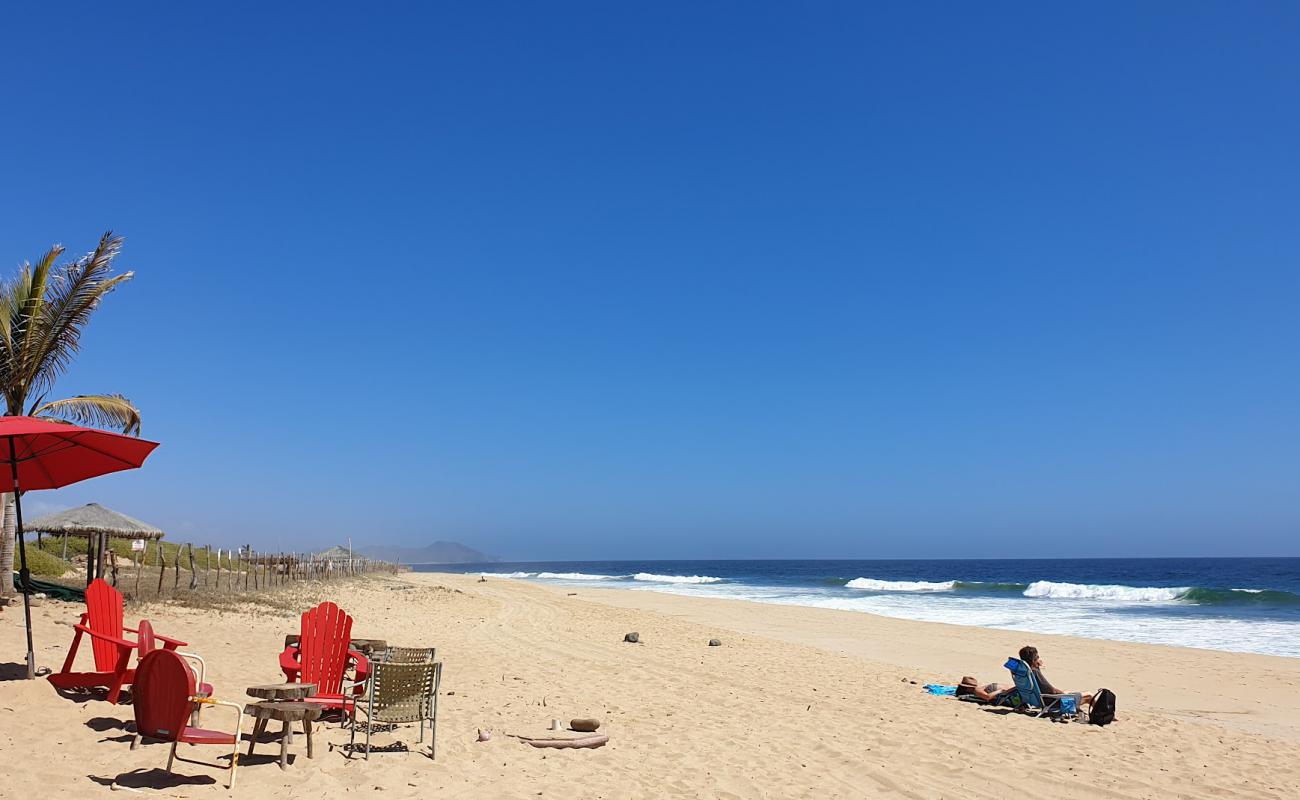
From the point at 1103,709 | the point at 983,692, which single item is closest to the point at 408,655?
the point at 983,692

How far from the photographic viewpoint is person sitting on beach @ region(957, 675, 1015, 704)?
9.34 metres

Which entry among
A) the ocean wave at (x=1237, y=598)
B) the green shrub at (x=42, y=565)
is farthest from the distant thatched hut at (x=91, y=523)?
the ocean wave at (x=1237, y=598)

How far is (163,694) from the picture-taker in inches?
192

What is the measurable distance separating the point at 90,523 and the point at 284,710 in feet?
76.8

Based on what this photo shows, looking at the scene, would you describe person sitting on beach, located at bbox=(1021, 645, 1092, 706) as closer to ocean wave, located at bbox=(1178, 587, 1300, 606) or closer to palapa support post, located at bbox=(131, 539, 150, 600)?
palapa support post, located at bbox=(131, 539, 150, 600)

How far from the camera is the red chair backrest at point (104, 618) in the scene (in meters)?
6.56

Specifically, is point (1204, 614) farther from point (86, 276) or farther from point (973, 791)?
point (86, 276)

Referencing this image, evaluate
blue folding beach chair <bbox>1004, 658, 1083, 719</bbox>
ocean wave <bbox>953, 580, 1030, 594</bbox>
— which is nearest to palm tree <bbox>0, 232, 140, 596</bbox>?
blue folding beach chair <bbox>1004, 658, 1083, 719</bbox>

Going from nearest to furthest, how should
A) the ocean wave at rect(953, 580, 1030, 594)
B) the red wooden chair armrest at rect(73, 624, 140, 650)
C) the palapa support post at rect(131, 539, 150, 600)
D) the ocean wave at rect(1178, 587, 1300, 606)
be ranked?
the red wooden chair armrest at rect(73, 624, 140, 650), the palapa support post at rect(131, 539, 150, 600), the ocean wave at rect(1178, 587, 1300, 606), the ocean wave at rect(953, 580, 1030, 594)

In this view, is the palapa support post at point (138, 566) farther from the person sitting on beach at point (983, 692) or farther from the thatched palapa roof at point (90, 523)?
the person sitting on beach at point (983, 692)

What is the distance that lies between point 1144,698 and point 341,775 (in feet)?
33.5

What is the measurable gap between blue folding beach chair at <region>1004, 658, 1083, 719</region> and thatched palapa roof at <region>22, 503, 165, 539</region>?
2297cm

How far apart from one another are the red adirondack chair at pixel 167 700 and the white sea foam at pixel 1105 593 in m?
37.7

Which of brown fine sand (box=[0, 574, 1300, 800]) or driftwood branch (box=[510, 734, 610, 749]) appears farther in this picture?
driftwood branch (box=[510, 734, 610, 749])
